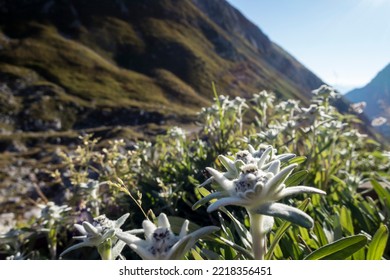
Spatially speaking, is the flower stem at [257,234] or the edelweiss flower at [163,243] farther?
the flower stem at [257,234]

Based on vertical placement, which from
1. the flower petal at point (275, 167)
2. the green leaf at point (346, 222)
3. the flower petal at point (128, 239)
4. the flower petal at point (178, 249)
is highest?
the flower petal at point (275, 167)

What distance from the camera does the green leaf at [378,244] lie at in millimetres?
1295

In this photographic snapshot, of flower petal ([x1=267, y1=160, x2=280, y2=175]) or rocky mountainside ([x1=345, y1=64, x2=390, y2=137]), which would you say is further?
rocky mountainside ([x1=345, y1=64, x2=390, y2=137])

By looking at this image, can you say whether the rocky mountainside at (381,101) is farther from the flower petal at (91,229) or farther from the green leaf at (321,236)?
the flower petal at (91,229)

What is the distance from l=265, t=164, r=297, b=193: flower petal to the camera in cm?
105

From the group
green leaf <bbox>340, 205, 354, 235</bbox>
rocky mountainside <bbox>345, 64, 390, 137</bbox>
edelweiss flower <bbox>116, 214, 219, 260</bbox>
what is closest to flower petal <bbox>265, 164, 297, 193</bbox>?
edelweiss flower <bbox>116, 214, 219, 260</bbox>

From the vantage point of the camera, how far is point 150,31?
6200 centimetres

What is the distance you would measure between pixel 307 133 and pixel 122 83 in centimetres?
4582

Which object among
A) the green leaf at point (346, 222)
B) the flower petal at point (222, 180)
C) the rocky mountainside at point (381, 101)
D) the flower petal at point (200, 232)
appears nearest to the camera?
the flower petal at point (200, 232)

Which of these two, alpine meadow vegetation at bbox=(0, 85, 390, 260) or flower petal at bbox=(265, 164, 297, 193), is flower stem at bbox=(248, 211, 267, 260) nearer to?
alpine meadow vegetation at bbox=(0, 85, 390, 260)

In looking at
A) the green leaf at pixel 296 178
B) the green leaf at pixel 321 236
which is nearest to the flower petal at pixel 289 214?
the green leaf at pixel 296 178

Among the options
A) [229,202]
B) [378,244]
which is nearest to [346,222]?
[378,244]

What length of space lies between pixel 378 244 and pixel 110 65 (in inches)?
2090

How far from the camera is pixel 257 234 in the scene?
123 cm
